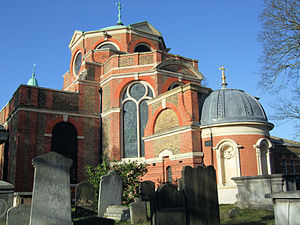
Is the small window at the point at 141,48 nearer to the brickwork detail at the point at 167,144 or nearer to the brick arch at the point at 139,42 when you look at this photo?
the brick arch at the point at 139,42

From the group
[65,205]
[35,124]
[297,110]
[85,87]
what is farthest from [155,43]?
[65,205]

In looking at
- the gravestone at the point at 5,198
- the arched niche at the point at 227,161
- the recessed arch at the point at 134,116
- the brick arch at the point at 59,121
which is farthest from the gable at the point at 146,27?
the gravestone at the point at 5,198

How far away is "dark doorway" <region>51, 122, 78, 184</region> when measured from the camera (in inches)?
822

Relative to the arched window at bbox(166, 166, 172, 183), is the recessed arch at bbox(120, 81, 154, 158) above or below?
above

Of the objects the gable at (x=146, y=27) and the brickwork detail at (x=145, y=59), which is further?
the gable at (x=146, y=27)

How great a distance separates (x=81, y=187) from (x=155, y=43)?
59.5ft

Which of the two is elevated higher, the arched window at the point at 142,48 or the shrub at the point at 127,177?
the arched window at the point at 142,48

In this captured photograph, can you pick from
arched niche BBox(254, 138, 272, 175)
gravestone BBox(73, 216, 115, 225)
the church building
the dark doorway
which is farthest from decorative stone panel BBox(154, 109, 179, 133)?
gravestone BBox(73, 216, 115, 225)

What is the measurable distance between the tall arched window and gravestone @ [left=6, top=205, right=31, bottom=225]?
11.2 metres

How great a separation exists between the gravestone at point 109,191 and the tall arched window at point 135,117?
8.03 metres

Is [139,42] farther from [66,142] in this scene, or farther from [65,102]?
[66,142]

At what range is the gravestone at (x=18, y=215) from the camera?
988 cm

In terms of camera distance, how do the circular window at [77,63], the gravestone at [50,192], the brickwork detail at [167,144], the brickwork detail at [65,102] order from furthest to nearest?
the circular window at [77,63] → the brickwork detail at [65,102] → the brickwork detail at [167,144] → the gravestone at [50,192]

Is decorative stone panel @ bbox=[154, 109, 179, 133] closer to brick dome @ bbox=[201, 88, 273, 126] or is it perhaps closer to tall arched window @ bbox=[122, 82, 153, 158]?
brick dome @ bbox=[201, 88, 273, 126]
